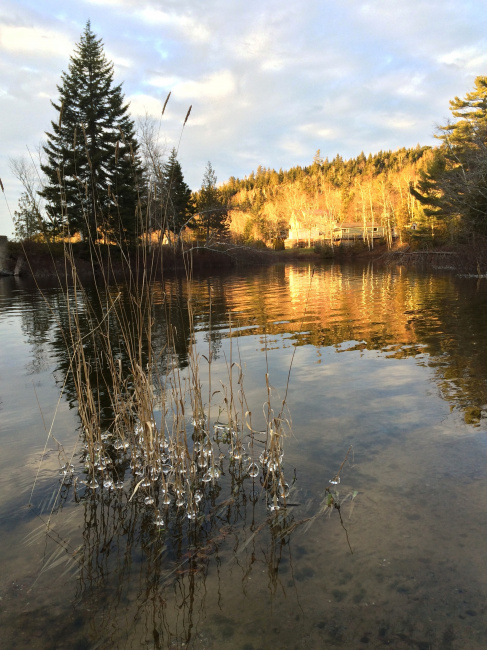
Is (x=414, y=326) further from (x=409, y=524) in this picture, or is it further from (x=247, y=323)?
(x=409, y=524)

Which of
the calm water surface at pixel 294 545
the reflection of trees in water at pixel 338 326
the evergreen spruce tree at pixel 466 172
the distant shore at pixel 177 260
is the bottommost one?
the calm water surface at pixel 294 545

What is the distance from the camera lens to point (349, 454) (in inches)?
169

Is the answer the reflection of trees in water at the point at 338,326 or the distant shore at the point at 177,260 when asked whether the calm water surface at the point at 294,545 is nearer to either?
the reflection of trees in water at the point at 338,326

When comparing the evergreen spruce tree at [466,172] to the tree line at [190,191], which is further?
the evergreen spruce tree at [466,172]

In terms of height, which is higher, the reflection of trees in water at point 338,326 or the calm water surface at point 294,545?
the reflection of trees in water at point 338,326

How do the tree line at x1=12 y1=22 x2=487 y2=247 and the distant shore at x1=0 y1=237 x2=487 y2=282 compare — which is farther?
the distant shore at x1=0 y1=237 x2=487 y2=282

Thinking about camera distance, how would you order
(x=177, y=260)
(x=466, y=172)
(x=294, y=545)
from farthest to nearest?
(x=177, y=260), (x=466, y=172), (x=294, y=545)

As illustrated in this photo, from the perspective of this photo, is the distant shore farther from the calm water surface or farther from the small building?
the small building

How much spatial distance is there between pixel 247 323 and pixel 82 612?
406 inches

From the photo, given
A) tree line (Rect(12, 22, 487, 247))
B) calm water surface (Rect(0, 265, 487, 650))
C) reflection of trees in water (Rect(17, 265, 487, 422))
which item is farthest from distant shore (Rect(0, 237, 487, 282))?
calm water surface (Rect(0, 265, 487, 650))

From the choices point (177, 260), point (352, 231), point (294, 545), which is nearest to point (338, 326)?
point (294, 545)

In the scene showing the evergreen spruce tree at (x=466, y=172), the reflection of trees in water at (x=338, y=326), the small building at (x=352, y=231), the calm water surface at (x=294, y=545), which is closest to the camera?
the calm water surface at (x=294, y=545)

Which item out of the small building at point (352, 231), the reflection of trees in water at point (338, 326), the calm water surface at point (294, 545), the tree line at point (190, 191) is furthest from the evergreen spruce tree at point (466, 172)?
the small building at point (352, 231)

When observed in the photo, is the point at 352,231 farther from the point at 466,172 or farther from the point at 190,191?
the point at 466,172
